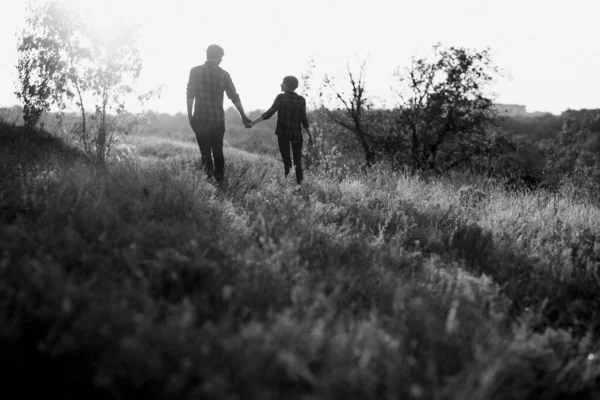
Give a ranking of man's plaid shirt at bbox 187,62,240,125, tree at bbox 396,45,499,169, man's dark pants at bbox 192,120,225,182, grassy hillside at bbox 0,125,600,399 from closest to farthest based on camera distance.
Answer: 1. grassy hillside at bbox 0,125,600,399
2. man's plaid shirt at bbox 187,62,240,125
3. man's dark pants at bbox 192,120,225,182
4. tree at bbox 396,45,499,169

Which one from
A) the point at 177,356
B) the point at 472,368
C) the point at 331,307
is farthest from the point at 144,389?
the point at 472,368

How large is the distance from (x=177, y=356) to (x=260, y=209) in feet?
9.68

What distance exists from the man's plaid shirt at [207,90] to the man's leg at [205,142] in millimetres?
94

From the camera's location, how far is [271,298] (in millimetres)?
3146

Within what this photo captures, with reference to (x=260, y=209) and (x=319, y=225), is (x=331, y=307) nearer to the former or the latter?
(x=319, y=225)

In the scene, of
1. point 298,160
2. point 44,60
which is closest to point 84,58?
point 44,60

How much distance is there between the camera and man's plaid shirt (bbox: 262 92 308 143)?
7.64 metres

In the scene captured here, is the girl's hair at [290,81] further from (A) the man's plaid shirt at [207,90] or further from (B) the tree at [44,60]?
(B) the tree at [44,60]

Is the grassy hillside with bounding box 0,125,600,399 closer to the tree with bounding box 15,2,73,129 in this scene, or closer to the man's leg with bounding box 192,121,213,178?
the man's leg with bounding box 192,121,213,178

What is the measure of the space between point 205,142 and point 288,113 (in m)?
1.62

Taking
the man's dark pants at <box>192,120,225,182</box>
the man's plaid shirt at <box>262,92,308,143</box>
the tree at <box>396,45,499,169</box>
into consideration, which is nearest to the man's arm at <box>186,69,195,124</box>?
the man's dark pants at <box>192,120,225,182</box>

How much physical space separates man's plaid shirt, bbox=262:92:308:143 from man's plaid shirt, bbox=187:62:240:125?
42.4 inches

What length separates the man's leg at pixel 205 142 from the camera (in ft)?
22.3

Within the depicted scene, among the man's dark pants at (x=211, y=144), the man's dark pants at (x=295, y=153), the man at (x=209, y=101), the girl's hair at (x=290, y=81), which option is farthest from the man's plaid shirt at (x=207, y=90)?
the man's dark pants at (x=295, y=153)
